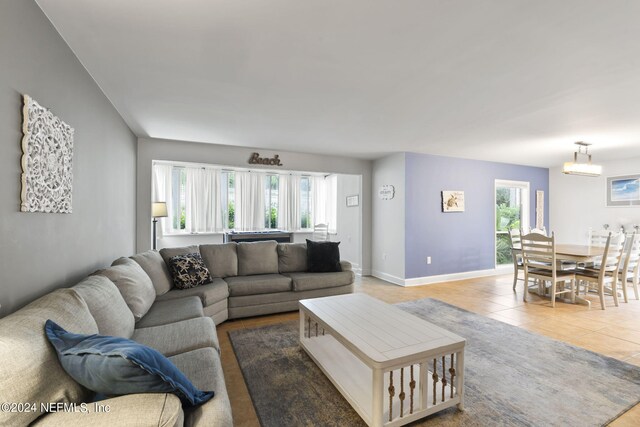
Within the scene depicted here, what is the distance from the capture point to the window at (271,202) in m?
7.70

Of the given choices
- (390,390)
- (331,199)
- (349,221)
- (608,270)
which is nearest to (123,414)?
(390,390)

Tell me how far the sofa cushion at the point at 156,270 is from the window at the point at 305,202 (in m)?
5.11

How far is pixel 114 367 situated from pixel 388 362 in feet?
4.11

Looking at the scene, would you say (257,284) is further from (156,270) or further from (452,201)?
(452,201)

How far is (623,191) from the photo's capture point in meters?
5.61

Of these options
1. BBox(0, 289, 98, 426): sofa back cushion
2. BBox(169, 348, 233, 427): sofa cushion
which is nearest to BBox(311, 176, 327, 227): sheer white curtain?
BBox(169, 348, 233, 427): sofa cushion

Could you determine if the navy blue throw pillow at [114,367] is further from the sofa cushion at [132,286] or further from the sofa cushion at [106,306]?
the sofa cushion at [132,286]

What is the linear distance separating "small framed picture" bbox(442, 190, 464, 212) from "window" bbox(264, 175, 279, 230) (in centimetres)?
420

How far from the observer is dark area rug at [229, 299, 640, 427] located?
1784 mm

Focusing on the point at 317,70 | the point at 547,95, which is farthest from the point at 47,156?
the point at 547,95

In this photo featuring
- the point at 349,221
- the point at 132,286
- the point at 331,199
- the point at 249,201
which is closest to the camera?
the point at 132,286

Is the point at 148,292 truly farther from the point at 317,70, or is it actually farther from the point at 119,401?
the point at 317,70

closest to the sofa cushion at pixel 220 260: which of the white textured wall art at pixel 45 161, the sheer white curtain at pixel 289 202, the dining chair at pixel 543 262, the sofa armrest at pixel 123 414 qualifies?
the white textured wall art at pixel 45 161

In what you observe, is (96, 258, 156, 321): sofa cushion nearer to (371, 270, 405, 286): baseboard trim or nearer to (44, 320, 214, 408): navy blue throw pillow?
(44, 320, 214, 408): navy blue throw pillow
